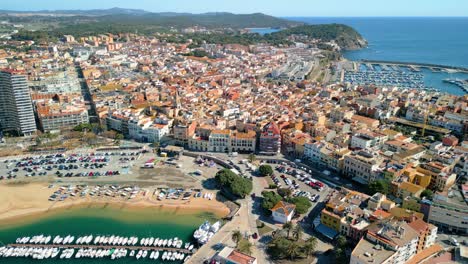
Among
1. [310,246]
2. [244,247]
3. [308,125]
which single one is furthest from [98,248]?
[308,125]

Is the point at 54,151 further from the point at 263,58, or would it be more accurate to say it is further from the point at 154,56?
the point at 263,58

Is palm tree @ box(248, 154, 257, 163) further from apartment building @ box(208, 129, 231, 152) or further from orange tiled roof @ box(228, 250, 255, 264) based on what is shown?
orange tiled roof @ box(228, 250, 255, 264)

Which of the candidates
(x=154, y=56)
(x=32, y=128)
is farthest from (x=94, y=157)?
(x=154, y=56)

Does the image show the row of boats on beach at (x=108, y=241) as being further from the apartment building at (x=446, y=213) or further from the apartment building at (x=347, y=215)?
the apartment building at (x=446, y=213)

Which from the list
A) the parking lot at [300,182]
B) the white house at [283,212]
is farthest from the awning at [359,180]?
the white house at [283,212]

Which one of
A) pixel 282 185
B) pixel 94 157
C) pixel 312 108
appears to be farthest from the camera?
pixel 312 108

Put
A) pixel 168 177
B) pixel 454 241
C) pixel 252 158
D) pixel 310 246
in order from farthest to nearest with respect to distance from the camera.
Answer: pixel 252 158 → pixel 168 177 → pixel 454 241 → pixel 310 246

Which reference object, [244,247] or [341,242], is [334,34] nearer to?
[341,242]
